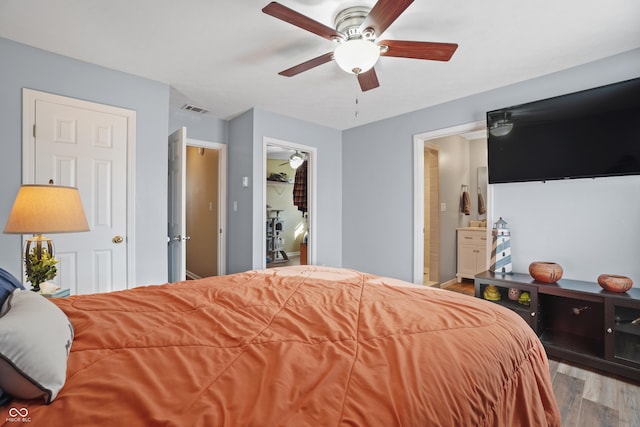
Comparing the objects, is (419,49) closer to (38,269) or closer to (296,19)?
Result: (296,19)

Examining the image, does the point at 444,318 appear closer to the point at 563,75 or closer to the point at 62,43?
the point at 563,75

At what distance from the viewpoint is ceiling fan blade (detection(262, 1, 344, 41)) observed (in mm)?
1463

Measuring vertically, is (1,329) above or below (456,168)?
below

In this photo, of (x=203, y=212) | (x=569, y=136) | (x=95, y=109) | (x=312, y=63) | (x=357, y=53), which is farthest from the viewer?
(x=203, y=212)

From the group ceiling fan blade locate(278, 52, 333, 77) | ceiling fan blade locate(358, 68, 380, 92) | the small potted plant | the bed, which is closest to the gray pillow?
the bed

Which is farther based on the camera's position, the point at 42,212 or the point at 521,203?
the point at 521,203

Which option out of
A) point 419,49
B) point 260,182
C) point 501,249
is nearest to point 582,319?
point 501,249

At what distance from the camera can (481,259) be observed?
14.6ft

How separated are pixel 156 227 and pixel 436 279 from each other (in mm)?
3821

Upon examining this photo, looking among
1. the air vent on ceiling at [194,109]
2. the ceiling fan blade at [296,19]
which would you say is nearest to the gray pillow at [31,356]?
the ceiling fan blade at [296,19]

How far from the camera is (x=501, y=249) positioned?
110 inches

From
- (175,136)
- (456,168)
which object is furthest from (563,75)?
(175,136)

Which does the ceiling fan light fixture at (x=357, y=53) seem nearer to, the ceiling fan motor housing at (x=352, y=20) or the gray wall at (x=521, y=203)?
the ceiling fan motor housing at (x=352, y=20)

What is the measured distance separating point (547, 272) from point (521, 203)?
2.31 ft
